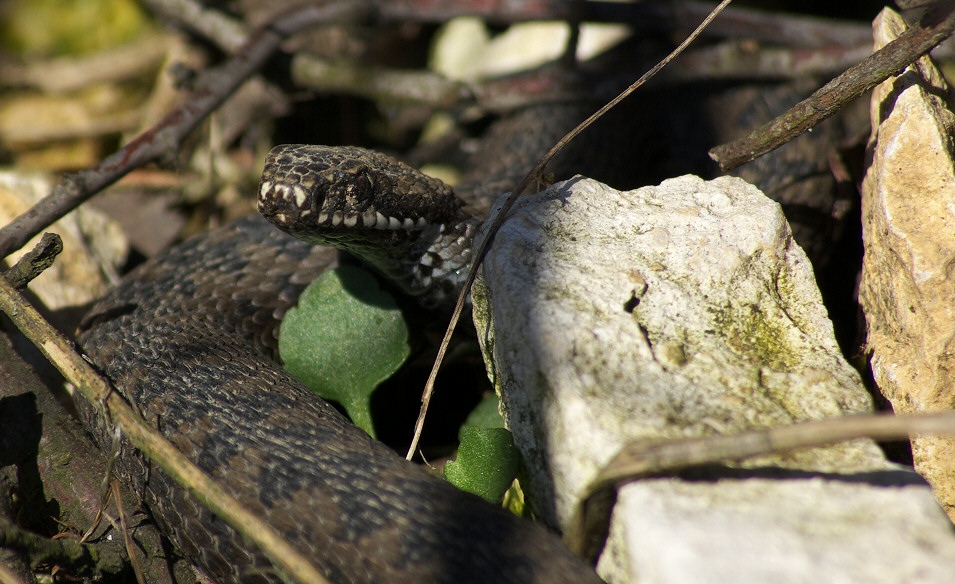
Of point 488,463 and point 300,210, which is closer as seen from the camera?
point 488,463

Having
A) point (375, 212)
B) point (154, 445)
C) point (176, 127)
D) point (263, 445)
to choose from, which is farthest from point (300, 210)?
point (176, 127)

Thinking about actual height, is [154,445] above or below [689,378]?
below

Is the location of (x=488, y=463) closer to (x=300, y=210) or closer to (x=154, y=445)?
(x=154, y=445)

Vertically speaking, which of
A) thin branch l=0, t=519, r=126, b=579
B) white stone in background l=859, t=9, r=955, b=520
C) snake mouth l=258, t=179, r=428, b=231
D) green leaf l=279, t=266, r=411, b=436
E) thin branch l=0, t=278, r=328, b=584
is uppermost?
white stone in background l=859, t=9, r=955, b=520

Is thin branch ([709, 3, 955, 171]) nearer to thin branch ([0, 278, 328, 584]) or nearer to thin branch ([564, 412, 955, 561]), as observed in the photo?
thin branch ([564, 412, 955, 561])

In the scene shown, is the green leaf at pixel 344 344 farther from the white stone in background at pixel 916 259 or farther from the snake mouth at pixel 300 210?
the white stone in background at pixel 916 259

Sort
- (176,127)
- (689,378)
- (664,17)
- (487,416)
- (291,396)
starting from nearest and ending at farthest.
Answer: (689,378)
(291,396)
(487,416)
(176,127)
(664,17)

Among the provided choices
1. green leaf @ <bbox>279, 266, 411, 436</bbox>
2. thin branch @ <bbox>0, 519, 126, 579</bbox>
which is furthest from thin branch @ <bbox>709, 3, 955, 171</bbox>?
thin branch @ <bbox>0, 519, 126, 579</bbox>

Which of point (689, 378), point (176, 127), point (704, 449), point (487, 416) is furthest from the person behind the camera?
point (176, 127)
